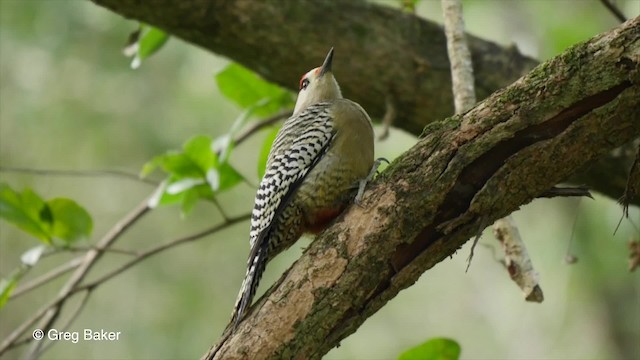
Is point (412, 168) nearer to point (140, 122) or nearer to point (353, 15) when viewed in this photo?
point (353, 15)

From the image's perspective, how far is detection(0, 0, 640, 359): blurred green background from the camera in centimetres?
830

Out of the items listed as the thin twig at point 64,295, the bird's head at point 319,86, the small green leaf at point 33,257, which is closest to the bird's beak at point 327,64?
the bird's head at point 319,86

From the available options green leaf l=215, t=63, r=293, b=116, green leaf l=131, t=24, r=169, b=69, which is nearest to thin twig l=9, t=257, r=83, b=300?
green leaf l=131, t=24, r=169, b=69

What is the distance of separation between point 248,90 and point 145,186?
17.4 ft

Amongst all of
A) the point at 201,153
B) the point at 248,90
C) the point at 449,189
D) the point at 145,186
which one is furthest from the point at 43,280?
the point at 145,186

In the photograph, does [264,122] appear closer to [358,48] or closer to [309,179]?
[358,48]

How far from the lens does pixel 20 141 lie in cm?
920

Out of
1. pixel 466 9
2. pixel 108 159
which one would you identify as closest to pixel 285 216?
pixel 466 9

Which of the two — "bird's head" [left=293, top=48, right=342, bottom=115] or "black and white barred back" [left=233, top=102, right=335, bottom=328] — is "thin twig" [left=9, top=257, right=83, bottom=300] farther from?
"bird's head" [left=293, top=48, right=342, bottom=115]

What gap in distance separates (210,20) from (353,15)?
78 cm

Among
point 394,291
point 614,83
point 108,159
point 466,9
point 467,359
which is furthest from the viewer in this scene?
point 467,359

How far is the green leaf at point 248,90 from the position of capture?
462 centimetres

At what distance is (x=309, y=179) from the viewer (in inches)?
135

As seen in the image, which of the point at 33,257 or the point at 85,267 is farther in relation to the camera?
the point at 85,267
